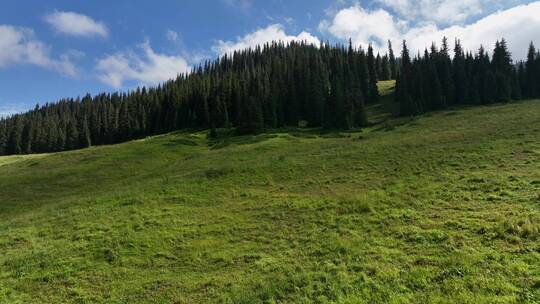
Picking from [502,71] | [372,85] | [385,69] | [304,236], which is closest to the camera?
[304,236]

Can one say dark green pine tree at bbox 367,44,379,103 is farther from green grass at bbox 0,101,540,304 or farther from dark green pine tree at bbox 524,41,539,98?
green grass at bbox 0,101,540,304

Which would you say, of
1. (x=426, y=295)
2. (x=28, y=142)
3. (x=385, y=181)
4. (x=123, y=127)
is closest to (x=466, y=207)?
(x=385, y=181)

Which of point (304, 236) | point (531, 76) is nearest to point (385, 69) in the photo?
point (531, 76)

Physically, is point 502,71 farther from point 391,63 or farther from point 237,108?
point 237,108

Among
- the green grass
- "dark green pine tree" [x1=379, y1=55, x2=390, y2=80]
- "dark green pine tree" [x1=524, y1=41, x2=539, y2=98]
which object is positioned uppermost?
"dark green pine tree" [x1=379, y1=55, x2=390, y2=80]

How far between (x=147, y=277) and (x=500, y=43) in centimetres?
14939

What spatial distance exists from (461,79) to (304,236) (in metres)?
119

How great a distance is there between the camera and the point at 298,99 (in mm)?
111250

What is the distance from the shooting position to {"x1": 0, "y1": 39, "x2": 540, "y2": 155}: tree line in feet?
333

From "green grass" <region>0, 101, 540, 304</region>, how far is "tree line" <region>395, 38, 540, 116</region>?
78146 millimetres

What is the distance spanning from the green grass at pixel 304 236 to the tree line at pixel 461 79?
7815 cm

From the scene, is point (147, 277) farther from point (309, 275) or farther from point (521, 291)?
point (521, 291)

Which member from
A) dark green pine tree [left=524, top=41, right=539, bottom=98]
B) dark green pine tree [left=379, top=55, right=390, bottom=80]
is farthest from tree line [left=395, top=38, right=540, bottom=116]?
dark green pine tree [left=379, top=55, right=390, bottom=80]

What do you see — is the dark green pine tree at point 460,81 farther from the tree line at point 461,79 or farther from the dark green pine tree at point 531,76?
the dark green pine tree at point 531,76
